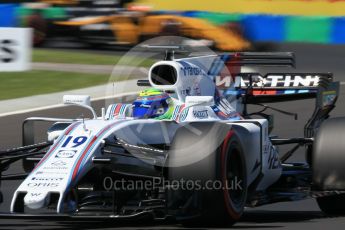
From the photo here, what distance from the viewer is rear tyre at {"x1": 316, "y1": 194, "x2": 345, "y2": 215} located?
9477mm

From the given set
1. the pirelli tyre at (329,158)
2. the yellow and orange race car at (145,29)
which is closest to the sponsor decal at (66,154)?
the pirelli tyre at (329,158)

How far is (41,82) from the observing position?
20.6 m

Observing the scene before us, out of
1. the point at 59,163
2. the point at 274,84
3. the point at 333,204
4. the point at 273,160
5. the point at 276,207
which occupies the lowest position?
the point at 276,207

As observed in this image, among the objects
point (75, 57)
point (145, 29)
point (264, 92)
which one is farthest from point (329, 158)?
point (145, 29)

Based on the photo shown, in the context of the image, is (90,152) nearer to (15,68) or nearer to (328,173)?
(328,173)

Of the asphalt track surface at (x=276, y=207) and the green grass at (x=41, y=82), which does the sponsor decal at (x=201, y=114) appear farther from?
the green grass at (x=41, y=82)

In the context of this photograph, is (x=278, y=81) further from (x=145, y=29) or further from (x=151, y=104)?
(x=145, y=29)

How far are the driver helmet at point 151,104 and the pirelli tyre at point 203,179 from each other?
0.93 metres

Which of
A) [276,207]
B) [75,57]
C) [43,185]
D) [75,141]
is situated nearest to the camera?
[43,185]

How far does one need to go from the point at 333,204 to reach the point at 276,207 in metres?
0.90

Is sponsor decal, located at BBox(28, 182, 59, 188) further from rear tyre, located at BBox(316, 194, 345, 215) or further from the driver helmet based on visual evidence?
rear tyre, located at BBox(316, 194, 345, 215)

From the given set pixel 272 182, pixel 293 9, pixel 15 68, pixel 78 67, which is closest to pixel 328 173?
pixel 272 182

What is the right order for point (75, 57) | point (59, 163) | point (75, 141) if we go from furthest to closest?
point (75, 57), point (75, 141), point (59, 163)

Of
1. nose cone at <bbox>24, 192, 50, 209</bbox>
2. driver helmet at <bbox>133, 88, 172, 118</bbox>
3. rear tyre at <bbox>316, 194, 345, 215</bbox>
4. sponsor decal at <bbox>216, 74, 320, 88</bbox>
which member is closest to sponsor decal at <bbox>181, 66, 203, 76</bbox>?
driver helmet at <bbox>133, 88, 172, 118</bbox>
